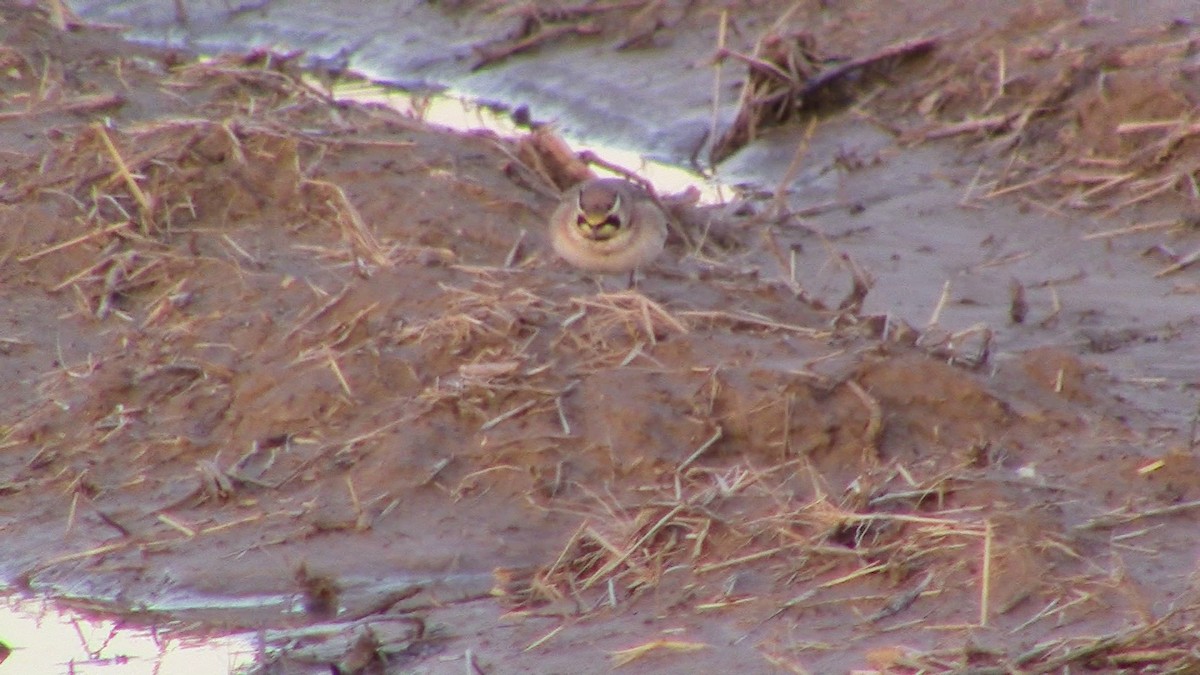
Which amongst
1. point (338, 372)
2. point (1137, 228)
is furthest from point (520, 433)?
point (1137, 228)

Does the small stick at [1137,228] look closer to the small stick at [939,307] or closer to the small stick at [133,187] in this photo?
the small stick at [939,307]

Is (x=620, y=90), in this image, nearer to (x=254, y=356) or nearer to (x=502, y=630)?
(x=254, y=356)

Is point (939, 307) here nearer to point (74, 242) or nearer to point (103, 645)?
point (103, 645)

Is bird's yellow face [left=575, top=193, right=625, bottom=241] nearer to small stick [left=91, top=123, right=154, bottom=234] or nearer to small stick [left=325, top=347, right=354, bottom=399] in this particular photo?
small stick [left=325, top=347, right=354, bottom=399]

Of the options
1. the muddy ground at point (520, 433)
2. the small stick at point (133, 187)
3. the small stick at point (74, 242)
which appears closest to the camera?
the muddy ground at point (520, 433)

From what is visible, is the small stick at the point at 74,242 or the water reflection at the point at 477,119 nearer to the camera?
the small stick at the point at 74,242

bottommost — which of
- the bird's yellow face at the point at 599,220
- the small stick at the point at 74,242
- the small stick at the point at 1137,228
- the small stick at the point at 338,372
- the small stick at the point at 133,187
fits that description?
the small stick at the point at 1137,228

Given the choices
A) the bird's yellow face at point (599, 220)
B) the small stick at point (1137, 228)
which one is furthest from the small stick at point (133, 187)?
the small stick at point (1137, 228)
